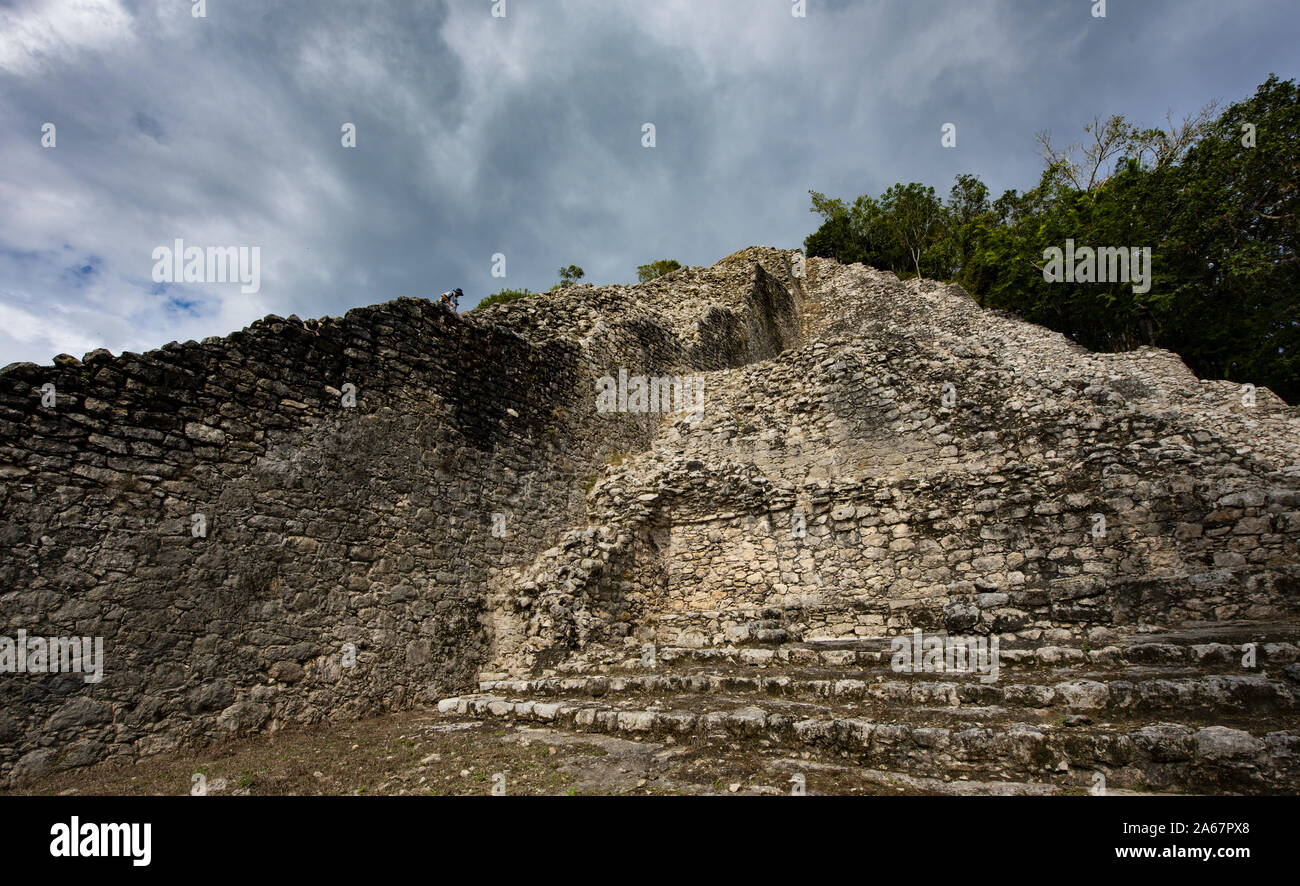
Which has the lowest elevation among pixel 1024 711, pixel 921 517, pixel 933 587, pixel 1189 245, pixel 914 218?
pixel 1024 711

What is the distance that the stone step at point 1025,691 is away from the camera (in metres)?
3.85

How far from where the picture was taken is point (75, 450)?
18.6ft

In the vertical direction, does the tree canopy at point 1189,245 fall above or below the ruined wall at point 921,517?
above

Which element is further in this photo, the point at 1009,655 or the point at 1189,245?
the point at 1189,245

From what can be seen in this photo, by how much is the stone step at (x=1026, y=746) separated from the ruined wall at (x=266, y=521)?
4.84 meters

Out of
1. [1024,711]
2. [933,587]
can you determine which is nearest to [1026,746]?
[1024,711]

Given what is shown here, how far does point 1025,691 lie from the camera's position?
4.46 meters

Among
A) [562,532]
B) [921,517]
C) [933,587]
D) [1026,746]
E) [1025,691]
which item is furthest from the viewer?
[562,532]

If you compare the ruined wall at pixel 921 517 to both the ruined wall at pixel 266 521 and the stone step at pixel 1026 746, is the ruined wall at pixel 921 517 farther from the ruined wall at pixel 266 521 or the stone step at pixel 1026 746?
the stone step at pixel 1026 746

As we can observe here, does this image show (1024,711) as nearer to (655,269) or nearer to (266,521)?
(266,521)

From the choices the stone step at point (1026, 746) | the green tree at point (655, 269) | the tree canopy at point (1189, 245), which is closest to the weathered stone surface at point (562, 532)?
the stone step at point (1026, 746)

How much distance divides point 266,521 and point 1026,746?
8.42 meters

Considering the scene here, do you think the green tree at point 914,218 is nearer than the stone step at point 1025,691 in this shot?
No

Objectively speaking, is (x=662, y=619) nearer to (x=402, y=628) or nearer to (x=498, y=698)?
(x=498, y=698)
